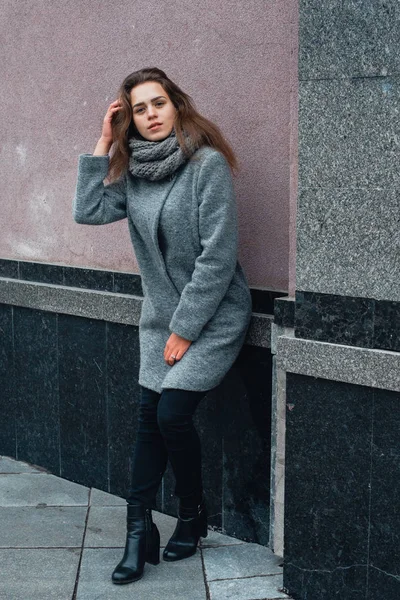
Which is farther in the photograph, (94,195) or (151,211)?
(94,195)

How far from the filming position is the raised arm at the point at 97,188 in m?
3.90

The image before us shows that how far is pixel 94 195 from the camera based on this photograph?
3922 mm

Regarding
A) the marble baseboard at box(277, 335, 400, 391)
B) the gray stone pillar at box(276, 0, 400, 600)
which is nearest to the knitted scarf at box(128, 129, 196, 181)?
the gray stone pillar at box(276, 0, 400, 600)

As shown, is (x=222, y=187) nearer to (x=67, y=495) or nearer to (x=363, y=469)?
(x=363, y=469)

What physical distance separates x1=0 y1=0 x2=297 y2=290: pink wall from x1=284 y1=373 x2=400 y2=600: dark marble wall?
71 cm

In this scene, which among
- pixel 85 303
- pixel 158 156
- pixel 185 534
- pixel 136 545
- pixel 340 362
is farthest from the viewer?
pixel 85 303

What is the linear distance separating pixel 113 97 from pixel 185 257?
1299 mm

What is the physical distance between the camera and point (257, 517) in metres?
4.16

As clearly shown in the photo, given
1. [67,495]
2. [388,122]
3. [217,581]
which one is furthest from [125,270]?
[388,122]

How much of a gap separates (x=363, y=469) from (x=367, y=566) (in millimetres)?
376

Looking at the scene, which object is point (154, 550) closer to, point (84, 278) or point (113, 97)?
point (84, 278)

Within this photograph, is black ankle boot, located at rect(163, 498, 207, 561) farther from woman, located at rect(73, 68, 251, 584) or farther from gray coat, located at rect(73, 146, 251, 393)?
gray coat, located at rect(73, 146, 251, 393)

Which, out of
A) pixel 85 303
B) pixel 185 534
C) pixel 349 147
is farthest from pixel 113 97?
pixel 185 534

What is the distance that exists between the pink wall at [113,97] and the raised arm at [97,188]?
536 millimetres
